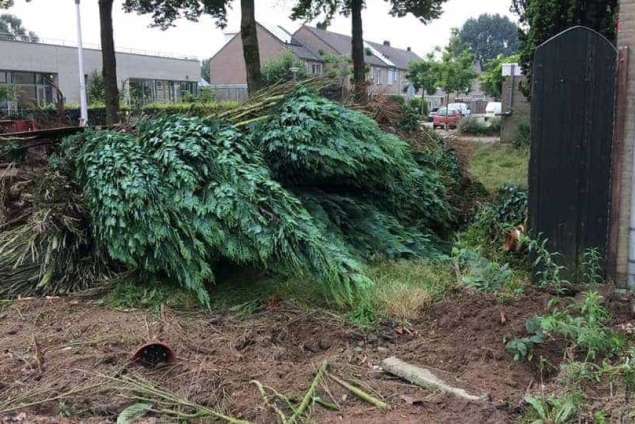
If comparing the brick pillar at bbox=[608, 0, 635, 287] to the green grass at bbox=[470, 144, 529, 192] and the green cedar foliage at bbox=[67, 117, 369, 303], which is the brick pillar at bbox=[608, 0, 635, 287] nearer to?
the green cedar foliage at bbox=[67, 117, 369, 303]

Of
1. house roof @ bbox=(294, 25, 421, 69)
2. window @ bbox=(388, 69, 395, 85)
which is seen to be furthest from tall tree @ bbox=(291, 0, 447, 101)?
window @ bbox=(388, 69, 395, 85)

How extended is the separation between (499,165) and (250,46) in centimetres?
576

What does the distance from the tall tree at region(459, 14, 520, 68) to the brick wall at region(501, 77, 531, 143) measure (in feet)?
365

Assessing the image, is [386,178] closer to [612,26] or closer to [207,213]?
[207,213]

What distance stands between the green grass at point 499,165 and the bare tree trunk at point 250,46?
14.3 feet

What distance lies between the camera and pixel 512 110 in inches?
737

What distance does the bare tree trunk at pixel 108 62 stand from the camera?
1398cm

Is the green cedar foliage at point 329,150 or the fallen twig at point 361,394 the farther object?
the green cedar foliage at point 329,150

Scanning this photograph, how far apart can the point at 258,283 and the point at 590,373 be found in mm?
2745

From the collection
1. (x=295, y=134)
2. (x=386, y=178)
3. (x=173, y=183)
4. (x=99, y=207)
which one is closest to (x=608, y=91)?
(x=386, y=178)

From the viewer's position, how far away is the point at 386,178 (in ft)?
19.6

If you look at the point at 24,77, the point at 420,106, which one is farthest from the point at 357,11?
the point at 24,77

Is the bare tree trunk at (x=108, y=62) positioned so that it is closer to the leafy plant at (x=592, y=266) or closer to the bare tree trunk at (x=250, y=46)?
the bare tree trunk at (x=250, y=46)

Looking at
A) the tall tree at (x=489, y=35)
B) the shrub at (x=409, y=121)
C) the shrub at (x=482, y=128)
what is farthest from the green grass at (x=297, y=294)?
the tall tree at (x=489, y=35)
